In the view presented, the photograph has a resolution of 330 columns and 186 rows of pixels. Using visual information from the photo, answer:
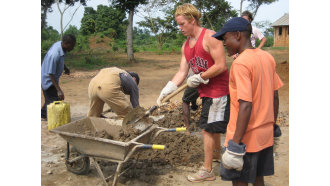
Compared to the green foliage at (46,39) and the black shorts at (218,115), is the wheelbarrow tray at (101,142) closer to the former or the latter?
the black shorts at (218,115)

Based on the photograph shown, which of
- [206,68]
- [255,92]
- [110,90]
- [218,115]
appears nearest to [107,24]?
[110,90]

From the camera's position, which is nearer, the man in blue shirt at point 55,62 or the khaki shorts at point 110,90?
the khaki shorts at point 110,90

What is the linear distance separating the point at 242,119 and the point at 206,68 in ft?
4.33

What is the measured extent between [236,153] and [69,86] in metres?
8.40

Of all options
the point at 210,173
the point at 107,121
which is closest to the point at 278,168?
the point at 210,173

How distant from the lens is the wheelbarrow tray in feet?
9.70

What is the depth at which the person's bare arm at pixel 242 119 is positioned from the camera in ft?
6.31

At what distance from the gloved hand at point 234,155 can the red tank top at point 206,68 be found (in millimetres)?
1187

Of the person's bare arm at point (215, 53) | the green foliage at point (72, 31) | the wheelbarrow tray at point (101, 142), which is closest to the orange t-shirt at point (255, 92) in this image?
the person's bare arm at point (215, 53)

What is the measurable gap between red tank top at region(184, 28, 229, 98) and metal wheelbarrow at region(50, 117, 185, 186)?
57 centimetres

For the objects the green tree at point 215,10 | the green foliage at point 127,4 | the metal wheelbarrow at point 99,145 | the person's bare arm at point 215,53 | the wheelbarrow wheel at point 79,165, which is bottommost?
the wheelbarrow wheel at point 79,165

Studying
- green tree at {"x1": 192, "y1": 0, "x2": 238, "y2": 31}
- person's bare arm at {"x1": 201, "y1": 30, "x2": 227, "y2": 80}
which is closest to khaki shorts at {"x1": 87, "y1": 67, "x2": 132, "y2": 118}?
person's bare arm at {"x1": 201, "y1": 30, "x2": 227, "y2": 80}

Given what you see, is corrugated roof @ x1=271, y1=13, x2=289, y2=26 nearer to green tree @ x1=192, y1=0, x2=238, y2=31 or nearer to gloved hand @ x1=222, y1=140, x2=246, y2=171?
green tree @ x1=192, y1=0, x2=238, y2=31

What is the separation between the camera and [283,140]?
15.2ft
